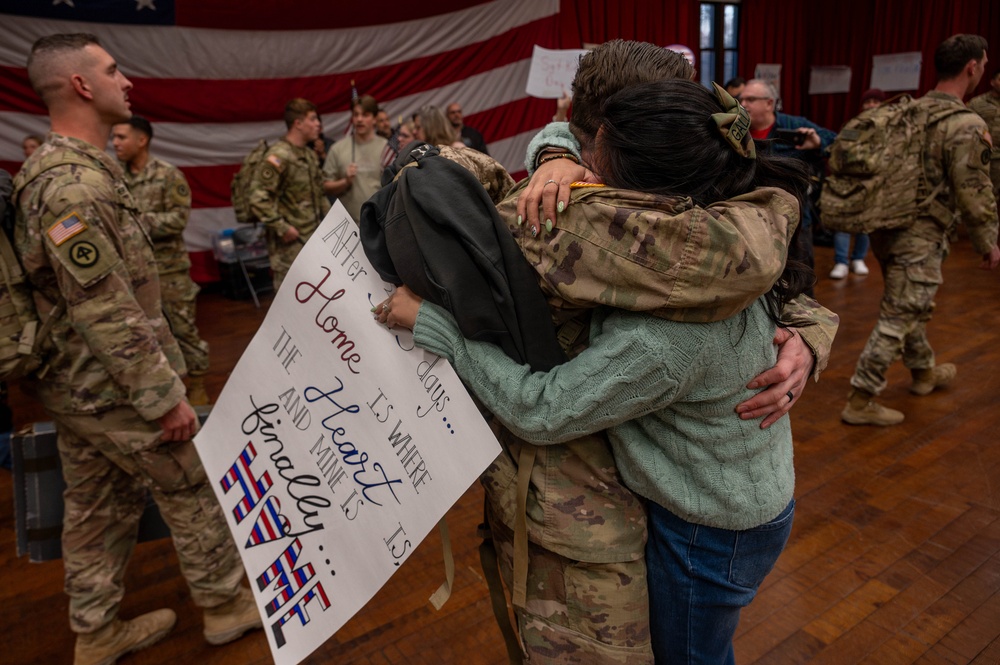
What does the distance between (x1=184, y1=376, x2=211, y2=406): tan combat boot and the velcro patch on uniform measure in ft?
7.52

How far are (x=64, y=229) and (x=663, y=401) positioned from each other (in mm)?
1406

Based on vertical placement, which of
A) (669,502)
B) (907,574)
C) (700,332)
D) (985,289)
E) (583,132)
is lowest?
(985,289)

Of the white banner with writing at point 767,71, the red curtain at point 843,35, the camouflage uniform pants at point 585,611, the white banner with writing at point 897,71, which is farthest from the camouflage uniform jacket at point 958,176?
the white banner with writing at point 767,71

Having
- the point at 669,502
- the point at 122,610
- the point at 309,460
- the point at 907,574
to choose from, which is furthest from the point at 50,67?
the point at 907,574

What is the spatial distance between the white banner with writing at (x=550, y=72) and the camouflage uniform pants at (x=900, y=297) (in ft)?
7.72

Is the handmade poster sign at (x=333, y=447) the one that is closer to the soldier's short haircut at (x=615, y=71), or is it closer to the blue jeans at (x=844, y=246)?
the soldier's short haircut at (x=615, y=71)

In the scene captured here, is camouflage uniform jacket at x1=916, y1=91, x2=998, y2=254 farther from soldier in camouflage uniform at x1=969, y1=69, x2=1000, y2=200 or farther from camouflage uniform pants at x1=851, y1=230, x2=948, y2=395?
soldier in camouflage uniform at x1=969, y1=69, x2=1000, y2=200

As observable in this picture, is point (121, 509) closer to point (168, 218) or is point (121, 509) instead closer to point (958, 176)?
point (168, 218)

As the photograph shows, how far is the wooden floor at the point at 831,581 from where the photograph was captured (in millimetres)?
1943

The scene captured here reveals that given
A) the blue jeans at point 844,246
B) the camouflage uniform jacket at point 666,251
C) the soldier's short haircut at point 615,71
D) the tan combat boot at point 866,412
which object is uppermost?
the soldier's short haircut at point 615,71

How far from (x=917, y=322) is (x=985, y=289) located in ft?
9.15

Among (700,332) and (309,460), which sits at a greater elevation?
(700,332)

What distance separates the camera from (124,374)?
5.43 ft

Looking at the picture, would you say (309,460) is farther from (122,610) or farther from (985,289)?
(985,289)
